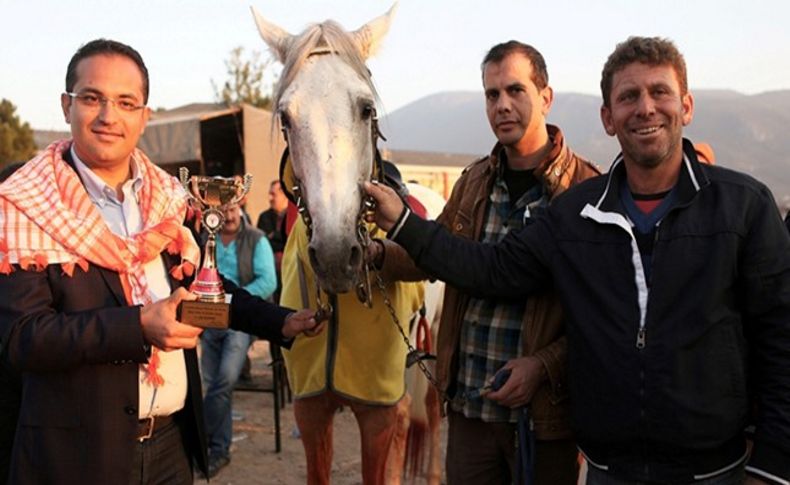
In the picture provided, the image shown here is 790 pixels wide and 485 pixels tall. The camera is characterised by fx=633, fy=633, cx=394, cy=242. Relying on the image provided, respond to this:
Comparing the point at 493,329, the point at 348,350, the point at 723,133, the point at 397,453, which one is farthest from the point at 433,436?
the point at 723,133

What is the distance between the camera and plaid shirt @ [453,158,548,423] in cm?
234

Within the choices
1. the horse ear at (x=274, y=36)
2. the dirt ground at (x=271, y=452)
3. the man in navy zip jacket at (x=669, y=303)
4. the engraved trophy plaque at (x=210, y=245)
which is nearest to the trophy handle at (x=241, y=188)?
the engraved trophy plaque at (x=210, y=245)

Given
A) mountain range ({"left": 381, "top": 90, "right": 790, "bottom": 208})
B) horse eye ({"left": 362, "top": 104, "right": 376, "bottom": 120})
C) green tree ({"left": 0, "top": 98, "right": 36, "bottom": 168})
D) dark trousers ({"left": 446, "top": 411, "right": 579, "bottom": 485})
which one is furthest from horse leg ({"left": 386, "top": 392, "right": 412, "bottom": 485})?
green tree ({"left": 0, "top": 98, "right": 36, "bottom": 168})

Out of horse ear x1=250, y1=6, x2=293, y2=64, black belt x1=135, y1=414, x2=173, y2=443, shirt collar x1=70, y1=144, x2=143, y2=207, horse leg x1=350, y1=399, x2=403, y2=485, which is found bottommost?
horse leg x1=350, y1=399, x2=403, y2=485

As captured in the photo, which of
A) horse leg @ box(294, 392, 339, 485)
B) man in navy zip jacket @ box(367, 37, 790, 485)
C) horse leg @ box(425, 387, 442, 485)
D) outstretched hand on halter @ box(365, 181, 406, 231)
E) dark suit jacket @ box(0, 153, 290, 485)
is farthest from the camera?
horse leg @ box(425, 387, 442, 485)

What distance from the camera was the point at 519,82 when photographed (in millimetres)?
2436

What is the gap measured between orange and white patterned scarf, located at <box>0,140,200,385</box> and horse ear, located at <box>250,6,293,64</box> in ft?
2.73

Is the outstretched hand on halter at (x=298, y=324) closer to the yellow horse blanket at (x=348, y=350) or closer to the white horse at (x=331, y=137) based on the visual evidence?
the white horse at (x=331, y=137)

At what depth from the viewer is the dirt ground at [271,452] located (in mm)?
4871

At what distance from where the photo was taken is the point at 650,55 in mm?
1959

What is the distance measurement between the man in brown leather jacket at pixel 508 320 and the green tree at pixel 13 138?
776 inches

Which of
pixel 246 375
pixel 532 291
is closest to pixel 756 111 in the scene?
pixel 246 375

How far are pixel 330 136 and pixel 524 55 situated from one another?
91cm

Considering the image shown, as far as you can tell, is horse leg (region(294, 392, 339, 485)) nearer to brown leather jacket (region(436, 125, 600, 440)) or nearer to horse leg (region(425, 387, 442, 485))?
brown leather jacket (region(436, 125, 600, 440))
